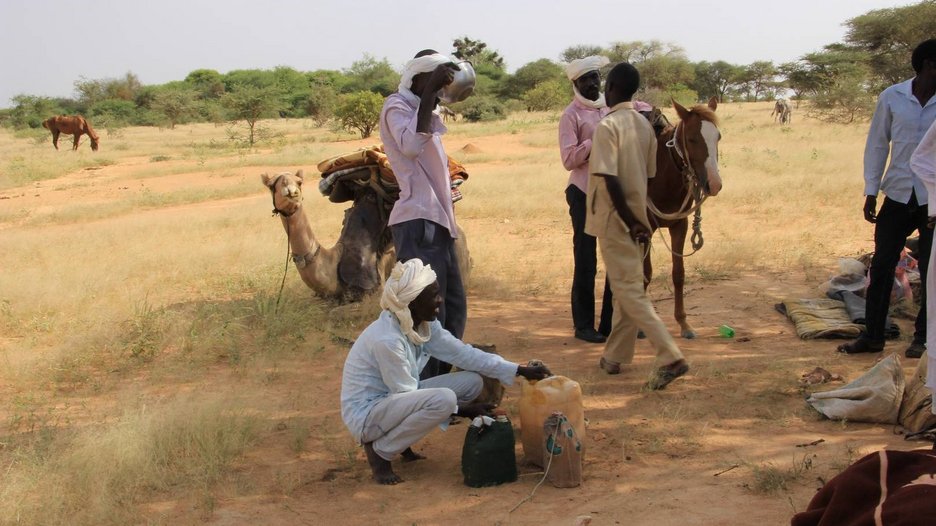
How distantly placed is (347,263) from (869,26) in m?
25.1

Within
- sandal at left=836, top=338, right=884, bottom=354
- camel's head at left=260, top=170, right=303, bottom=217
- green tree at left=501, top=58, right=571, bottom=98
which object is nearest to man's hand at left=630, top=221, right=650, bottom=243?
sandal at left=836, top=338, right=884, bottom=354

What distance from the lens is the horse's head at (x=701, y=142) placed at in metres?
5.50

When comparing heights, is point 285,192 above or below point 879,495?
above

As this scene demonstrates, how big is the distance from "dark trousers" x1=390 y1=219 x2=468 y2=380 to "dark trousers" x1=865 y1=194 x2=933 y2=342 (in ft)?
8.41

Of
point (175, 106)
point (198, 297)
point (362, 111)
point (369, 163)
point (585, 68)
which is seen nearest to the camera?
point (585, 68)

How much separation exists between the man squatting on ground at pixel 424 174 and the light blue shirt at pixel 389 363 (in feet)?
2.00

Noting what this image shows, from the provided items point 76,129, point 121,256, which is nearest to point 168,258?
point 121,256

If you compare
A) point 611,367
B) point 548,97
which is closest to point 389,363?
point 611,367

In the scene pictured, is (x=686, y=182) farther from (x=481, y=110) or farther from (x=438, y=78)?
(x=481, y=110)

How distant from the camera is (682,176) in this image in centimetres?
590

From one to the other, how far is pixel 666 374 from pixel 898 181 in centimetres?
181

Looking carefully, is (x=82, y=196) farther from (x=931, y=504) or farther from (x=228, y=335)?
(x=931, y=504)

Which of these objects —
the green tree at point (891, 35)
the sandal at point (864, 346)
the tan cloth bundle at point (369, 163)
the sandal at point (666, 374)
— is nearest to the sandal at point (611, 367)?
the sandal at point (666, 374)

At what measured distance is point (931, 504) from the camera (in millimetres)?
2068
